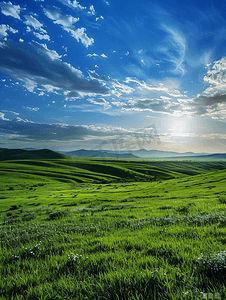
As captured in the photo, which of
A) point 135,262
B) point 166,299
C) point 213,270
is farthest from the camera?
point 135,262

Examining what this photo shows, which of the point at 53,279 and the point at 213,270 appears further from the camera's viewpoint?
the point at 53,279

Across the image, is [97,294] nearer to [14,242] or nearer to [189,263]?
[189,263]

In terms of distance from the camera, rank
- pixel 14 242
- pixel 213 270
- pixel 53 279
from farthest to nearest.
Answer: pixel 14 242, pixel 53 279, pixel 213 270

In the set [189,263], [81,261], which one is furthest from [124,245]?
[189,263]

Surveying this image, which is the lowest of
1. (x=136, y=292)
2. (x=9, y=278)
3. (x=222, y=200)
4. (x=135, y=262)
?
(x=222, y=200)

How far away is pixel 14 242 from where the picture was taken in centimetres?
723

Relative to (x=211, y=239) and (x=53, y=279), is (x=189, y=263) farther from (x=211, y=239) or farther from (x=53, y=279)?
(x=53, y=279)

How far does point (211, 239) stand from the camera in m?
5.33

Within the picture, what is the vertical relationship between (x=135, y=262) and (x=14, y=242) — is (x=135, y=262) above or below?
above

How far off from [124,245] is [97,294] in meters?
2.54

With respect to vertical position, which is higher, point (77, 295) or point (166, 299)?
point (166, 299)

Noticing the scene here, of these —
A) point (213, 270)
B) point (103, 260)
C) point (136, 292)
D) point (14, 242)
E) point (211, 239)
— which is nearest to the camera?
point (136, 292)

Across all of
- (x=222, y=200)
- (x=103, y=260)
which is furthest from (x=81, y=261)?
(x=222, y=200)

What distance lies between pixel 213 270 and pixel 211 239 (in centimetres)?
224
